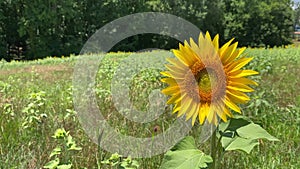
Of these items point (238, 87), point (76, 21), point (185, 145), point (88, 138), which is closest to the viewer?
point (238, 87)

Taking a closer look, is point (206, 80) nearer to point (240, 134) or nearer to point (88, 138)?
point (240, 134)

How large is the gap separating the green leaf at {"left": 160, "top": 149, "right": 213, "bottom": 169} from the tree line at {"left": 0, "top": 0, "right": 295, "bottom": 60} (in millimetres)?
24818

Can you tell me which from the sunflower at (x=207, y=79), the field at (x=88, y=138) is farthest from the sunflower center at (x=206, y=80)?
the field at (x=88, y=138)

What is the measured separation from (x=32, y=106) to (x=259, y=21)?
113ft

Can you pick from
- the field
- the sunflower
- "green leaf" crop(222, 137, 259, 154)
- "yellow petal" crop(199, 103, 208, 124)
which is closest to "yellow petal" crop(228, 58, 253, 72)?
the sunflower

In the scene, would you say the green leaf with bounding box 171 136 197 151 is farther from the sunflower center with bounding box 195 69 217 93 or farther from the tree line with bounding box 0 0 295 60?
the tree line with bounding box 0 0 295 60

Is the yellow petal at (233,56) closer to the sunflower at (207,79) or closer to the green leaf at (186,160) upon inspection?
the sunflower at (207,79)

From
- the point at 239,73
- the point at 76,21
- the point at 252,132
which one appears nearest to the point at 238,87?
the point at 239,73

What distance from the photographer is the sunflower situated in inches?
49.3

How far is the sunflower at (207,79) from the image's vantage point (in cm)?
125

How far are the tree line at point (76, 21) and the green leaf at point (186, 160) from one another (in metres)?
24.8

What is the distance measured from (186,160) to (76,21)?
27063 millimetres

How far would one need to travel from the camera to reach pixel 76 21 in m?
27.3

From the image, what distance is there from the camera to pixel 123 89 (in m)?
3.89
